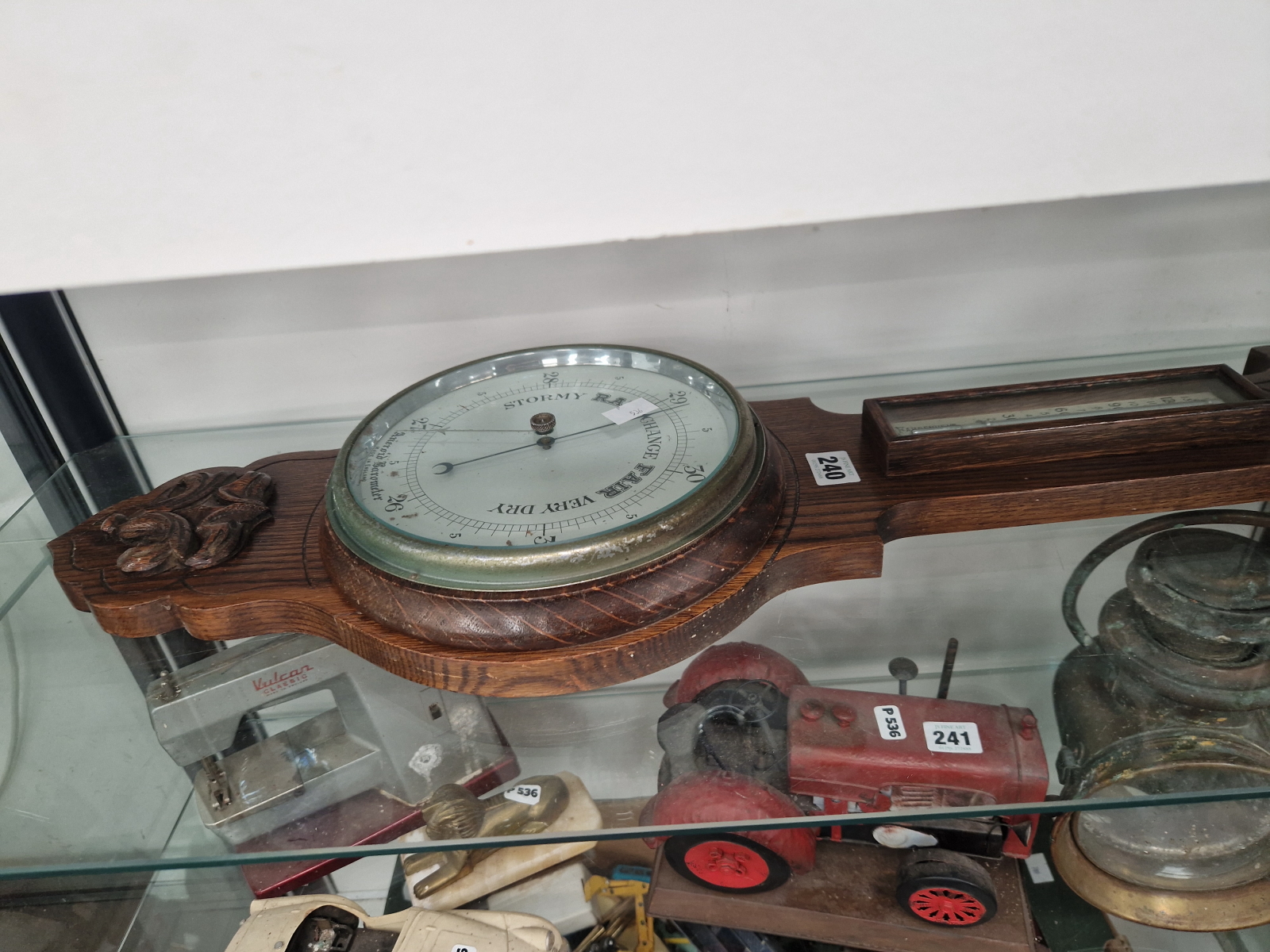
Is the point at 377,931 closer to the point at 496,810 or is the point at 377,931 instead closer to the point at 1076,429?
the point at 496,810

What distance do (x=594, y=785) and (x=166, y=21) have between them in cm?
60

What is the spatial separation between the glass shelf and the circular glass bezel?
17 cm

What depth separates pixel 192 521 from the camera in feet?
2.59

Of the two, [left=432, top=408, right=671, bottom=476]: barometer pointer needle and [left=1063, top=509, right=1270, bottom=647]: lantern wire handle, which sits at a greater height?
[left=432, top=408, right=671, bottom=476]: barometer pointer needle

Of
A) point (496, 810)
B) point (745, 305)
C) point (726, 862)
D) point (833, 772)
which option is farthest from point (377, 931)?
point (745, 305)

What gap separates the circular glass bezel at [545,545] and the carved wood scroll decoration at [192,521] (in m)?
0.10

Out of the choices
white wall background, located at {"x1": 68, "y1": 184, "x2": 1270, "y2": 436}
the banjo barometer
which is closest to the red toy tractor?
the banjo barometer

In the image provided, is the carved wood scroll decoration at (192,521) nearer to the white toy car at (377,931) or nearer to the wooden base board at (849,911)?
the white toy car at (377,931)

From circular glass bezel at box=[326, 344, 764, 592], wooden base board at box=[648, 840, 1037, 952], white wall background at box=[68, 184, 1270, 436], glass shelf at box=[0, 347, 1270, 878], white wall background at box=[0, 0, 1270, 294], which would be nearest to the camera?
white wall background at box=[0, 0, 1270, 294]

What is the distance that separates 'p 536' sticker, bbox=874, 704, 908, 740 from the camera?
762 millimetres

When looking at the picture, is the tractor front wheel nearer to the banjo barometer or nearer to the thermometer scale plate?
the banjo barometer

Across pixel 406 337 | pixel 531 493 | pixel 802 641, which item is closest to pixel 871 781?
pixel 802 641

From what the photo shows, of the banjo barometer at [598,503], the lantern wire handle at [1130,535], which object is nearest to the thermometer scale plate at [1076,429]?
the banjo barometer at [598,503]

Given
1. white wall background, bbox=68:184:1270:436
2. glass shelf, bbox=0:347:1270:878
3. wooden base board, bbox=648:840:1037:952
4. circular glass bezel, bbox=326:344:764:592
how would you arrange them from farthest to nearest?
1. white wall background, bbox=68:184:1270:436
2. wooden base board, bbox=648:840:1037:952
3. glass shelf, bbox=0:347:1270:878
4. circular glass bezel, bbox=326:344:764:592
